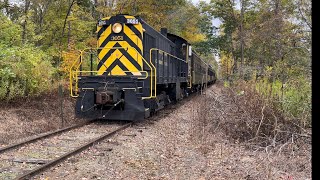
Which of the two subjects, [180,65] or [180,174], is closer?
[180,174]

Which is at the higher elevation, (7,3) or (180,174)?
(7,3)

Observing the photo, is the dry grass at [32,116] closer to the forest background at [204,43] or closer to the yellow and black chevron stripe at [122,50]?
the forest background at [204,43]

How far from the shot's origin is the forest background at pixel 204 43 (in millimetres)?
8086

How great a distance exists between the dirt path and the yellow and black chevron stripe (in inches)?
115

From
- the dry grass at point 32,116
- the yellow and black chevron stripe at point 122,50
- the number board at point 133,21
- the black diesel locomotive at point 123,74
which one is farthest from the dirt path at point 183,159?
the number board at point 133,21

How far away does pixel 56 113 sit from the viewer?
10539 millimetres

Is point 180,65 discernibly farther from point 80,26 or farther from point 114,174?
point 114,174

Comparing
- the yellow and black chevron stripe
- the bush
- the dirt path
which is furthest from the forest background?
the yellow and black chevron stripe

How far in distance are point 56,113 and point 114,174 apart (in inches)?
251

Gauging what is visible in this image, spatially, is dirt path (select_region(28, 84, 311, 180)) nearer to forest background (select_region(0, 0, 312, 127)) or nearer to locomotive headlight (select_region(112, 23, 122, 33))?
forest background (select_region(0, 0, 312, 127))

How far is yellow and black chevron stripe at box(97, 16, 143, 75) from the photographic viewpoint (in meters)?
10.1

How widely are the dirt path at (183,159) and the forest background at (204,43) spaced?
1.43m

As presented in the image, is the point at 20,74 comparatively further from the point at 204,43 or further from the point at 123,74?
the point at 204,43
